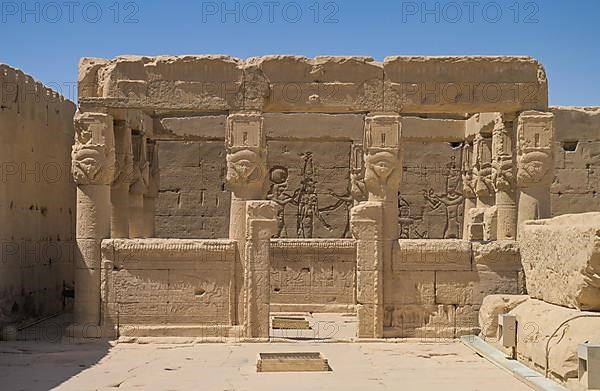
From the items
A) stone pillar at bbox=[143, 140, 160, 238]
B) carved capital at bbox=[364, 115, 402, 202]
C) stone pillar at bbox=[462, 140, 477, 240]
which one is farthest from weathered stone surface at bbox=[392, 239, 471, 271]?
stone pillar at bbox=[143, 140, 160, 238]

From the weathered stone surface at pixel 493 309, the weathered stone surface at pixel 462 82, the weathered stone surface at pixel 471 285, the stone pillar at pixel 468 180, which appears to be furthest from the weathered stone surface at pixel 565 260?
the stone pillar at pixel 468 180

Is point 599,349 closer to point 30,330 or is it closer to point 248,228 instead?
point 248,228

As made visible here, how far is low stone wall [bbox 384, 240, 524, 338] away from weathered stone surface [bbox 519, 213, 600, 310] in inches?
49.4

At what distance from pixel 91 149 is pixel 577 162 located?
986cm

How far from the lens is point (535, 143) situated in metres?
11.6

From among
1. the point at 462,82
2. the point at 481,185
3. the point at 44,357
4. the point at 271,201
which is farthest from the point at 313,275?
the point at 44,357

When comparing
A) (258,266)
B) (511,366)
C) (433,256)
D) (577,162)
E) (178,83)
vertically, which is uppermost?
(178,83)

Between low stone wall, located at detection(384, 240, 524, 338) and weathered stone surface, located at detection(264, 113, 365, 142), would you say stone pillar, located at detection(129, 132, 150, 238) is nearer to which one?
weathered stone surface, located at detection(264, 113, 365, 142)

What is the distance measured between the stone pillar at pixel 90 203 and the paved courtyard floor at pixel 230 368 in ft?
2.16

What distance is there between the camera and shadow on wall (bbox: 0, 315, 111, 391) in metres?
8.60

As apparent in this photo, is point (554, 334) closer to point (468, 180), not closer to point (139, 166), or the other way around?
point (468, 180)

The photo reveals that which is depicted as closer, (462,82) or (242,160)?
(242,160)

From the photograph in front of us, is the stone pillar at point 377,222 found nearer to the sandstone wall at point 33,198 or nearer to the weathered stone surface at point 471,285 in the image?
the weathered stone surface at point 471,285

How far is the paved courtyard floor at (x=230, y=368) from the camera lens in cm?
834
